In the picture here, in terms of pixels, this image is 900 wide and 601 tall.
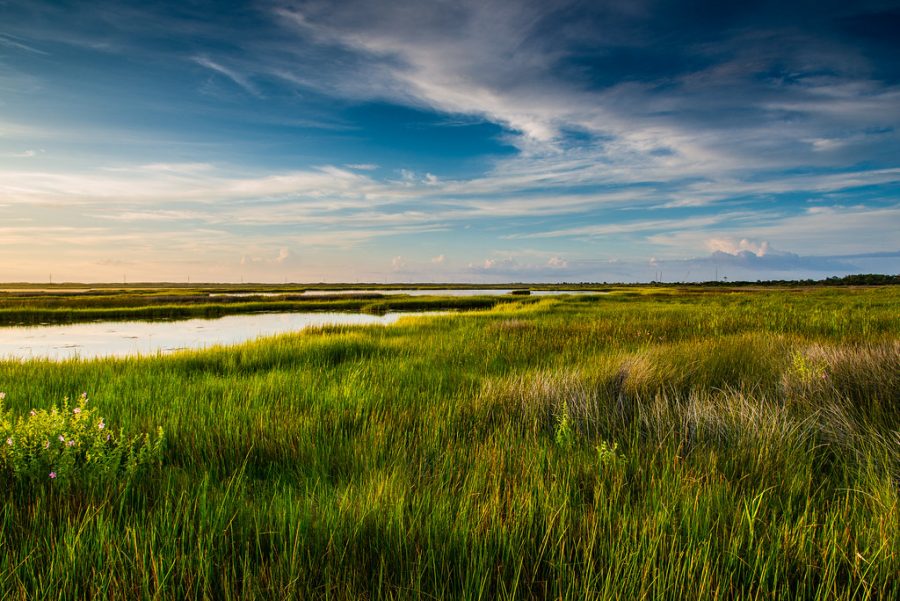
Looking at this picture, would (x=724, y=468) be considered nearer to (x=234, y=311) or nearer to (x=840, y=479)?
(x=840, y=479)

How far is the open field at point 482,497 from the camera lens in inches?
81.8

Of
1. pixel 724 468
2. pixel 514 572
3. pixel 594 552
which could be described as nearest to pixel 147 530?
pixel 514 572

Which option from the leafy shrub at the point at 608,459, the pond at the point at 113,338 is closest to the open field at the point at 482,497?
the leafy shrub at the point at 608,459

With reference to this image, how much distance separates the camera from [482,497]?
2.89 meters

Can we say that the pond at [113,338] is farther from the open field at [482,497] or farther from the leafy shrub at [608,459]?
the leafy shrub at [608,459]

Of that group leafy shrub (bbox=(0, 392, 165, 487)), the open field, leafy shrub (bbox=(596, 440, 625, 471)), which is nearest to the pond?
the open field

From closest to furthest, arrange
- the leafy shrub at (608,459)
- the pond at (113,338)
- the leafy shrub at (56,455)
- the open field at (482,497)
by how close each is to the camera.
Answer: the open field at (482,497) < the leafy shrub at (56,455) < the leafy shrub at (608,459) < the pond at (113,338)

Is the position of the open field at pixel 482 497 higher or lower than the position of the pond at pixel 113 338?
higher

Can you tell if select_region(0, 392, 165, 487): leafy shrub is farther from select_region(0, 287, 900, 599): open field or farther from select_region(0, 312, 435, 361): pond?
select_region(0, 312, 435, 361): pond

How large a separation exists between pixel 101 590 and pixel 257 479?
146 cm

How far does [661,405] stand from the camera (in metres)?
4.93

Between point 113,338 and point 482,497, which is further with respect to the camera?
point 113,338

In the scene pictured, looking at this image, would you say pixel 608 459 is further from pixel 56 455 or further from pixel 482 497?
pixel 56 455

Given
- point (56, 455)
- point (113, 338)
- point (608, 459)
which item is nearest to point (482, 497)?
point (608, 459)
